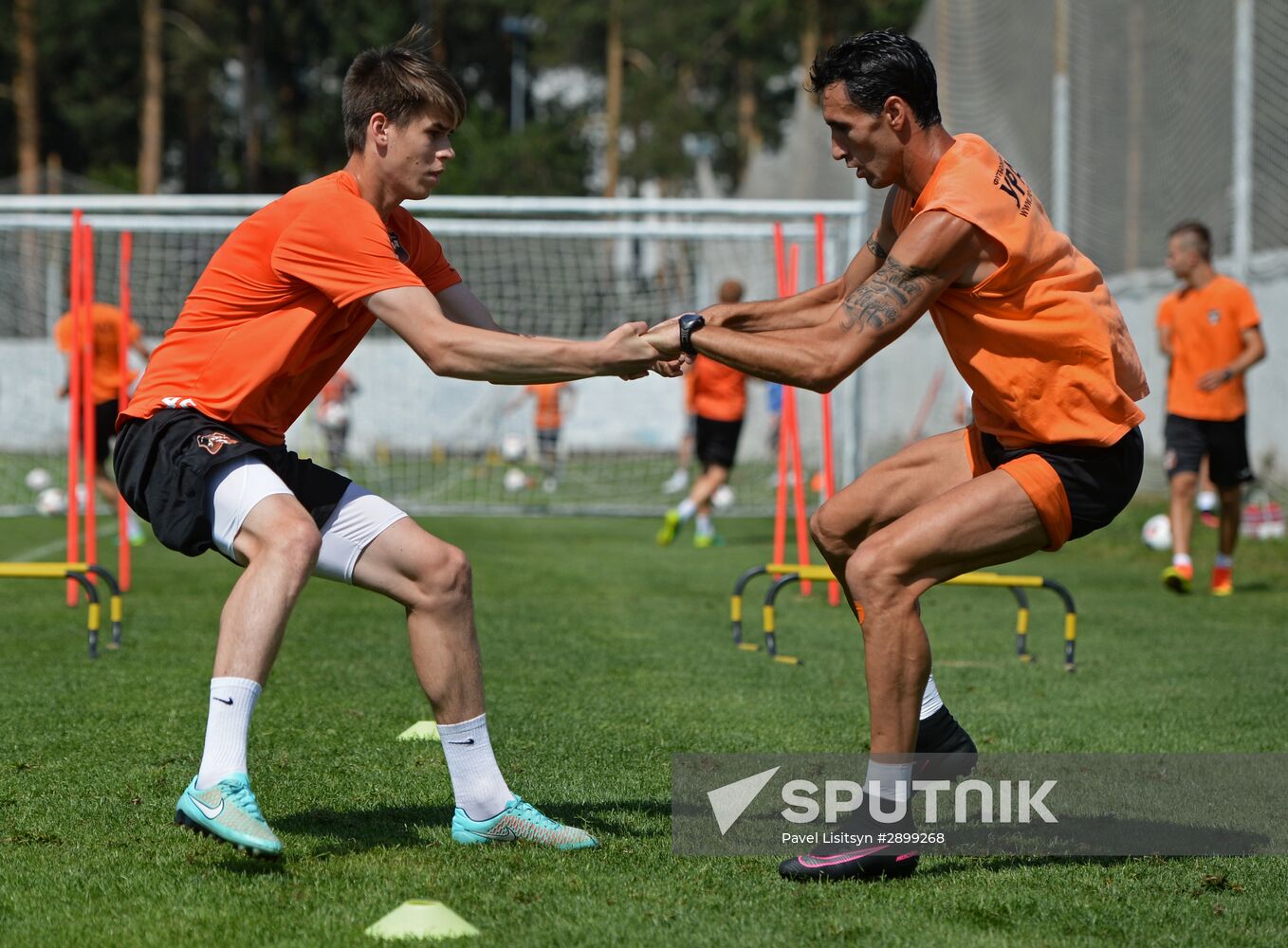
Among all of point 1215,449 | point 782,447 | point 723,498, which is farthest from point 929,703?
point 723,498

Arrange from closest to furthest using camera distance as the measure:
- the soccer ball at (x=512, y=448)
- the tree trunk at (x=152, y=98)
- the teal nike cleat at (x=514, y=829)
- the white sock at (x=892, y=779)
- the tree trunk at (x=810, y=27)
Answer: the white sock at (x=892, y=779), the teal nike cleat at (x=514, y=829), the soccer ball at (x=512, y=448), the tree trunk at (x=152, y=98), the tree trunk at (x=810, y=27)

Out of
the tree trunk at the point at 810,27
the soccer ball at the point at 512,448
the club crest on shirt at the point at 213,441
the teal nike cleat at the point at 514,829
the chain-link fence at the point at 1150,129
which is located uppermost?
the tree trunk at the point at 810,27

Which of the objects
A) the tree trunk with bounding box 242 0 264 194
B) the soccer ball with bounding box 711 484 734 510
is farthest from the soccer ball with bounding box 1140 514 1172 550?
the tree trunk with bounding box 242 0 264 194

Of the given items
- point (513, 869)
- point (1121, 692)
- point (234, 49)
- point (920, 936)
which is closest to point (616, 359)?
point (513, 869)

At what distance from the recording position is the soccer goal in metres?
19.3

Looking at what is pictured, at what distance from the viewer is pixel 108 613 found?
9.34 metres

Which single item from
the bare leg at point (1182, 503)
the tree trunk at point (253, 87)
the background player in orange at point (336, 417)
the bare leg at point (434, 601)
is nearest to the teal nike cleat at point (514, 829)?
the bare leg at point (434, 601)

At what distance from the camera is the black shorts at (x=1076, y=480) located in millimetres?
4188

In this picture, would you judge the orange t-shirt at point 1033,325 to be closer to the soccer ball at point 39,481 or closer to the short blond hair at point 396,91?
the short blond hair at point 396,91

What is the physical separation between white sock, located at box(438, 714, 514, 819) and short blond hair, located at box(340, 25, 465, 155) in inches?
63.5

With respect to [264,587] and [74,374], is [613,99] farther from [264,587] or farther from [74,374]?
[264,587]

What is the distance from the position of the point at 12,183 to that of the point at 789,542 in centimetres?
3262

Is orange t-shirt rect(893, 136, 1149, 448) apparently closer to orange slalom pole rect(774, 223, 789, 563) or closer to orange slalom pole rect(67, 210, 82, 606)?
orange slalom pole rect(774, 223, 789, 563)

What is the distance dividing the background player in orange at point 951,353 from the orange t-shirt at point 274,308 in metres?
0.80
